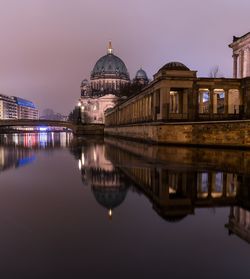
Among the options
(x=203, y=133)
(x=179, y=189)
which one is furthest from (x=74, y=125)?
(x=179, y=189)

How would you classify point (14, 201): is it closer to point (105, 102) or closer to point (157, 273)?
point (157, 273)

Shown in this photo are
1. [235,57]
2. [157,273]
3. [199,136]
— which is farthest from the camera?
[235,57]

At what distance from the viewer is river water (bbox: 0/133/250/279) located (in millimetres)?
4711

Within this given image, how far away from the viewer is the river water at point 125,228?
4.71 m

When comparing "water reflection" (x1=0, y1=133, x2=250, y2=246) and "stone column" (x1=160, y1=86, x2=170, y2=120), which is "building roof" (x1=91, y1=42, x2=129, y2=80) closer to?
"stone column" (x1=160, y1=86, x2=170, y2=120)

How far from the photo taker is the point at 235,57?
60812 millimetres

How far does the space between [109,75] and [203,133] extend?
13492 cm

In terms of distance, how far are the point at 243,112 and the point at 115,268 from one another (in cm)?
4007

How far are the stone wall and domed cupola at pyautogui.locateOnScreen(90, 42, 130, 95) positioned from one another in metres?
126

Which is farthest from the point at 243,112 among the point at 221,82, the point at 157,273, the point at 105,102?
the point at 105,102

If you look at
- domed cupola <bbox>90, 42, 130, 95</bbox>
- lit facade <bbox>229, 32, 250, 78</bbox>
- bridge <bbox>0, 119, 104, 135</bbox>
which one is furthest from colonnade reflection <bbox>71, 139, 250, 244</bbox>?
domed cupola <bbox>90, 42, 130, 95</bbox>

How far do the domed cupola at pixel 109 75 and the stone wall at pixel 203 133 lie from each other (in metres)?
126

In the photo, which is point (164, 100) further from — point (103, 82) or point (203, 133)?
point (103, 82)

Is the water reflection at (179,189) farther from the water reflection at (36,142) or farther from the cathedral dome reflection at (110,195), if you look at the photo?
the water reflection at (36,142)
